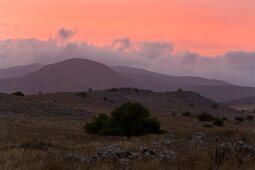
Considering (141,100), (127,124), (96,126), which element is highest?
(141,100)

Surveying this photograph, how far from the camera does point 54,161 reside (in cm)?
1174

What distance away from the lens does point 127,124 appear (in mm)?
30359

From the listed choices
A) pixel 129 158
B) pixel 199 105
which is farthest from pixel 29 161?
A: pixel 199 105

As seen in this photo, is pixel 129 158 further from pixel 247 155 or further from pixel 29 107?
pixel 29 107

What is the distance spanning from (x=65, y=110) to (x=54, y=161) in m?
39.5

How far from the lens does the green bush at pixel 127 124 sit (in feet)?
96.7

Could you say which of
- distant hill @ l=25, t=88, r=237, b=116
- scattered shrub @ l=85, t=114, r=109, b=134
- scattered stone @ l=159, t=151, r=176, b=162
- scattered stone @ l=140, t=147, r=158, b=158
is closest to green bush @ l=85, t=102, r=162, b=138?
scattered shrub @ l=85, t=114, r=109, b=134

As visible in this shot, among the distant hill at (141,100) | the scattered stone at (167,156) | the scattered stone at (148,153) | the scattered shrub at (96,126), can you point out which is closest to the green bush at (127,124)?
the scattered shrub at (96,126)

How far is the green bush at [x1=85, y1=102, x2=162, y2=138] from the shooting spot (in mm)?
29469

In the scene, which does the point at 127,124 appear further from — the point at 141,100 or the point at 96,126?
the point at 141,100

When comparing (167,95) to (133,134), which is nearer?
(133,134)

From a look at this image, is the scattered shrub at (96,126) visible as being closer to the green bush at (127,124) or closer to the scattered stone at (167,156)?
the green bush at (127,124)

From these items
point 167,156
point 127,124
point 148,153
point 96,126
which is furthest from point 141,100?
point 167,156

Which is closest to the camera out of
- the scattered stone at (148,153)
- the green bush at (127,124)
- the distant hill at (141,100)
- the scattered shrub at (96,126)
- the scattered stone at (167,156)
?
the scattered stone at (167,156)
